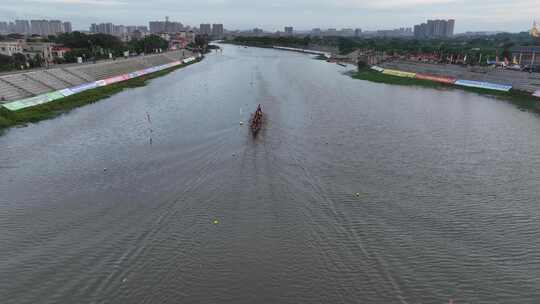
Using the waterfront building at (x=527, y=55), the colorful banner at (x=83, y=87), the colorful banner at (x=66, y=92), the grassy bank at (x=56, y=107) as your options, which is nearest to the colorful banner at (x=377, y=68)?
the waterfront building at (x=527, y=55)

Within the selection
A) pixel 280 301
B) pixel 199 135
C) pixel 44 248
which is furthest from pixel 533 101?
pixel 44 248

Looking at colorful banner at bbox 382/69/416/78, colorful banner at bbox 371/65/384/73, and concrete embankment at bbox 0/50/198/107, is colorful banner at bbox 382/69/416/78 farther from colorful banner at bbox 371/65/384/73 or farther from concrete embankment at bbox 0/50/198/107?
concrete embankment at bbox 0/50/198/107

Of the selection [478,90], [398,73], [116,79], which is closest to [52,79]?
[116,79]

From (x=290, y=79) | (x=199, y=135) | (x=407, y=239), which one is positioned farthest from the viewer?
(x=290, y=79)

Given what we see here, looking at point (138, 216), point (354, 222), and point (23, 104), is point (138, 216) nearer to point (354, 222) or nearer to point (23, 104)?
point (354, 222)

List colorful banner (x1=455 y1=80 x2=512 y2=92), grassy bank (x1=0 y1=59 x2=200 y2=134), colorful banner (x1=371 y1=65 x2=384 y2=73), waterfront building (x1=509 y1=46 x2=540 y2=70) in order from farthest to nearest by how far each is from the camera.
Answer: colorful banner (x1=371 y1=65 x2=384 y2=73)
waterfront building (x1=509 y1=46 x2=540 y2=70)
colorful banner (x1=455 y1=80 x2=512 y2=92)
grassy bank (x1=0 y1=59 x2=200 y2=134)

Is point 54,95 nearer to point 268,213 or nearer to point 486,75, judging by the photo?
point 268,213

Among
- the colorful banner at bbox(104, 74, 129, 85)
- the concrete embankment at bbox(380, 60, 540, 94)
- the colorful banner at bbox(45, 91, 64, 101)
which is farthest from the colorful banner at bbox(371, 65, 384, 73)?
the colorful banner at bbox(45, 91, 64, 101)
